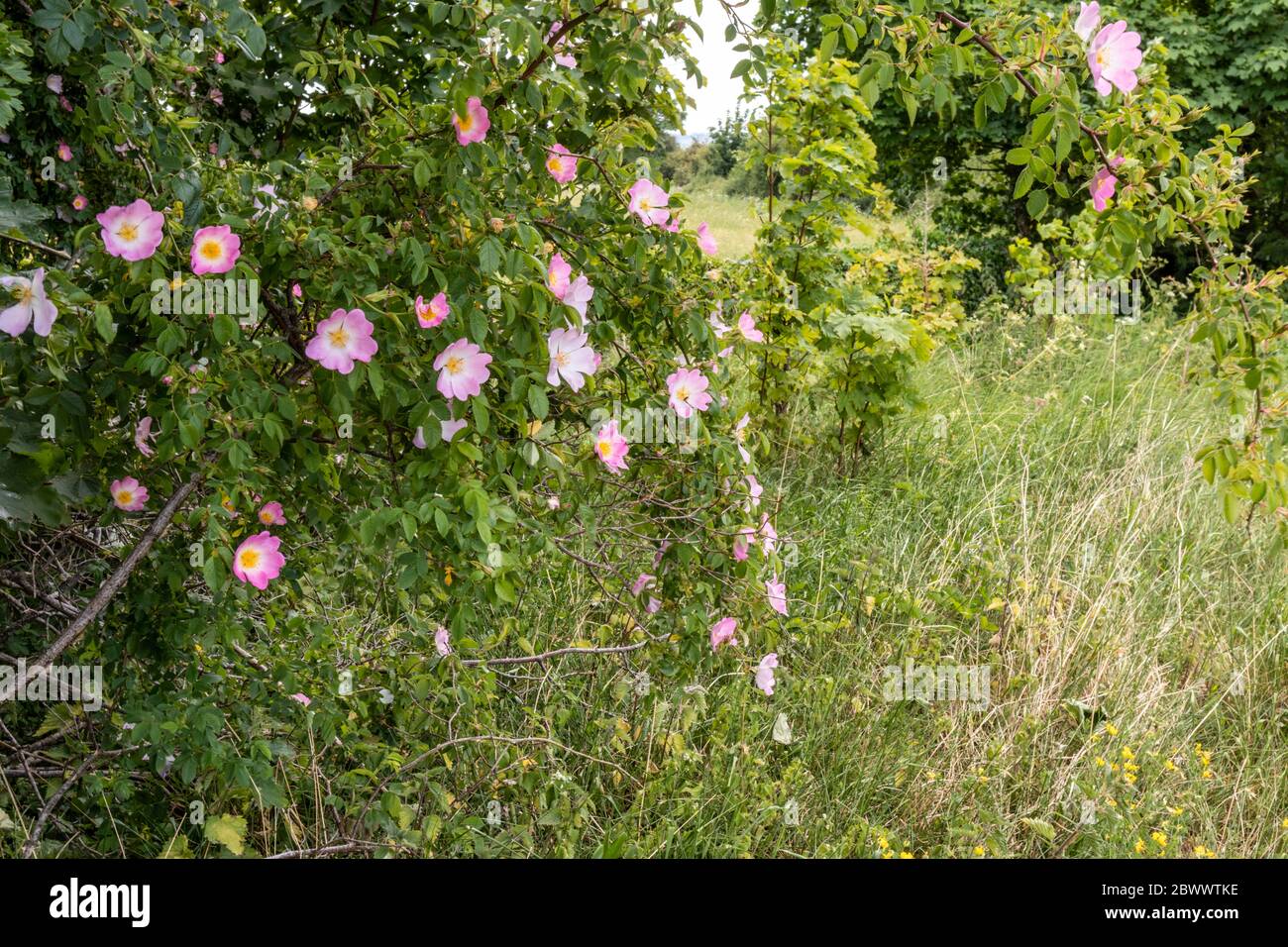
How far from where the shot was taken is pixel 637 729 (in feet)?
8.07

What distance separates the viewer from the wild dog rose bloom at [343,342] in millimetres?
1479

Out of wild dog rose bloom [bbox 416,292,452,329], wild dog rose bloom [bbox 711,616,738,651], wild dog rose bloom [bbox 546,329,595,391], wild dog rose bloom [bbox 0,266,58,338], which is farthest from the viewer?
wild dog rose bloom [bbox 711,616,738,651]

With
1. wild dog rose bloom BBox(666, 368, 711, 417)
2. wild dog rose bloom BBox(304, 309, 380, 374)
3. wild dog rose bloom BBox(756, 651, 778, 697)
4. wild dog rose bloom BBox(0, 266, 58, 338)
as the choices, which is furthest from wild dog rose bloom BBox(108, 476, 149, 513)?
wild dog rose bloom BBox(756, 651, 778, 697)

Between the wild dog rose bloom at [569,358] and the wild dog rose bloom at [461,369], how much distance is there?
5.9 inches

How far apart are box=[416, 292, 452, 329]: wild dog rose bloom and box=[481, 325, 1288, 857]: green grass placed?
3.10ft

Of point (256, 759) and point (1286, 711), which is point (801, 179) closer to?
point (1286, 711)

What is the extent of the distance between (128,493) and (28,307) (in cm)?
41

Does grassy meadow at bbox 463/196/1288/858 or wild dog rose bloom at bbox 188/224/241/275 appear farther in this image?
grassy meadow at bbox 463/196/1288/858

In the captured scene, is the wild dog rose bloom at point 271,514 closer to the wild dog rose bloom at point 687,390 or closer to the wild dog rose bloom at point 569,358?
the wild dog rose bloom at point 569,358

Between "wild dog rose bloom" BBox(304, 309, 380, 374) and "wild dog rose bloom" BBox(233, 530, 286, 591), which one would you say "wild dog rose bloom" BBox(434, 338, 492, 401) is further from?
"wild dog rose bloom" BBox(233, 530, 286, 591)

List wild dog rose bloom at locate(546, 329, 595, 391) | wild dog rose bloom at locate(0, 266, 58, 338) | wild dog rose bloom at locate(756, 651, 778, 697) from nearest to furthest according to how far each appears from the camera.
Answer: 1. wild dog rose bloom at locate(0, 266, 58, 338)
2. wild dog rose bloom at locate(546, 329, 595, 391)
3. wild dog rose bloom at locate(756, 651, 778, 697)

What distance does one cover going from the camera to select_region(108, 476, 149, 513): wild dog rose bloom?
175cm

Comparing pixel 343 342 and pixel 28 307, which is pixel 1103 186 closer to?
pixel 343 342

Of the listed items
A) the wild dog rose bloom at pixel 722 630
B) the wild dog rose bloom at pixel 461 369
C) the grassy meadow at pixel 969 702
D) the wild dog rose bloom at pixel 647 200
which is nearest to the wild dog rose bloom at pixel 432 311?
the wild dog rose bloom at pixel 461 369
